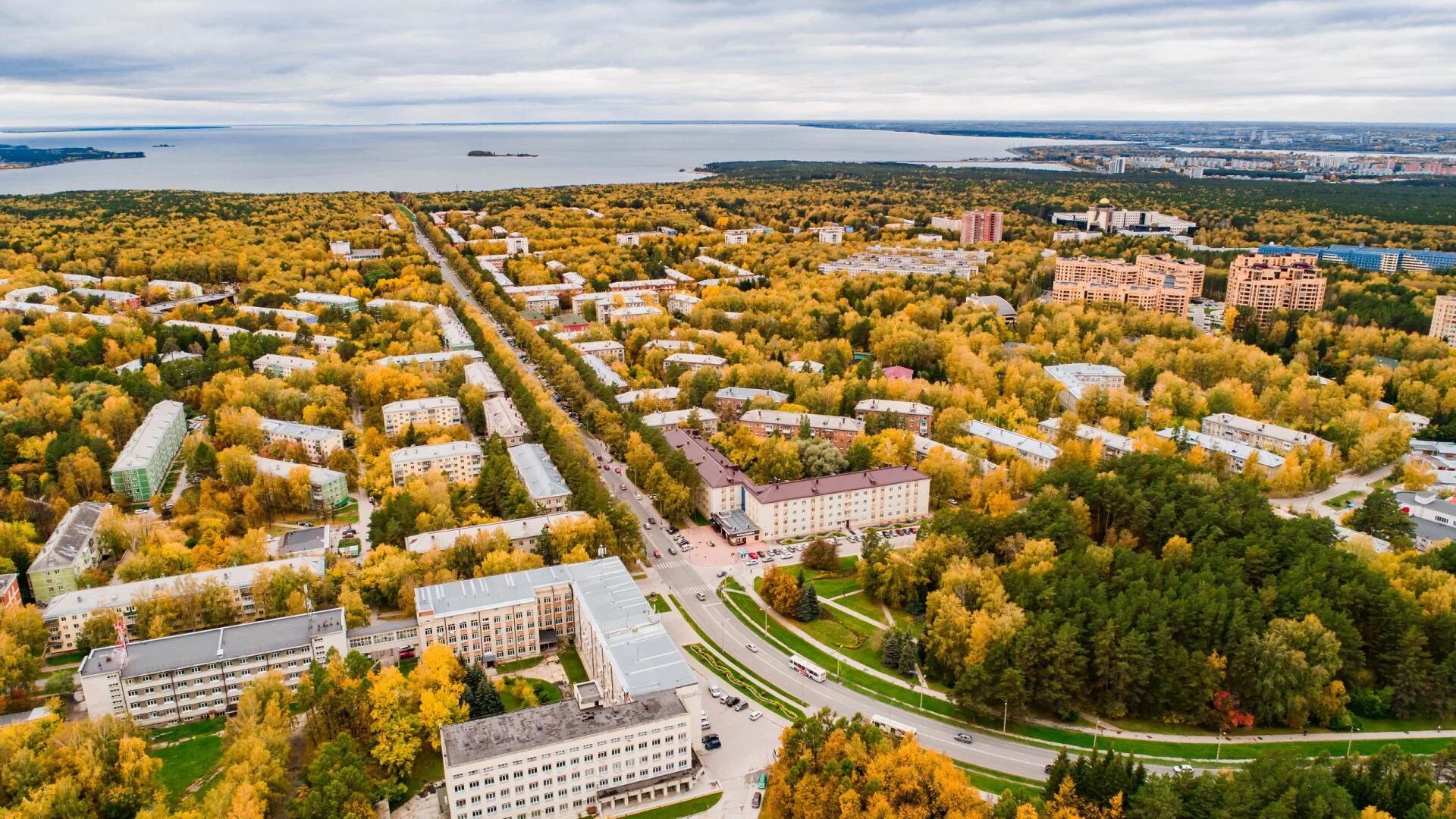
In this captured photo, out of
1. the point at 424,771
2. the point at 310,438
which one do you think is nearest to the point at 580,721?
the point at 424,771

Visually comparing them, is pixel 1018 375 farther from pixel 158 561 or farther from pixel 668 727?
pixel 158 561

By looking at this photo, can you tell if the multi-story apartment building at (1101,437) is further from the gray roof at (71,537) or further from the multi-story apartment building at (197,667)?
the gray roof at (71,537)

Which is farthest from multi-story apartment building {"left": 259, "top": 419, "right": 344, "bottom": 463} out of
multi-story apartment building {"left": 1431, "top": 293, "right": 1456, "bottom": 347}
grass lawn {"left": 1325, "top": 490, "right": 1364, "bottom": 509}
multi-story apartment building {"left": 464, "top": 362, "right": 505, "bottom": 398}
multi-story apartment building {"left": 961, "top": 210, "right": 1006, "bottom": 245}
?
multi-story apartment building {"left": 961, "top": 210, "right": 1006, "bottom": 245}

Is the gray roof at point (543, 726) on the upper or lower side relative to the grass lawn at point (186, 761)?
upper

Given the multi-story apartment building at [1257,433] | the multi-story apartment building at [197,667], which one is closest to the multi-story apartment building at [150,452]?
the multi-story apartment building at [197,667]

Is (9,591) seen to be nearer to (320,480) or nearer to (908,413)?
(320,480)

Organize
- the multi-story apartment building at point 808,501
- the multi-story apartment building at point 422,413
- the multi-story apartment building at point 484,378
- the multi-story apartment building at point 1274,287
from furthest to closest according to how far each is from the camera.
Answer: the multi-story apartment building at point 1274,287 < the multi-story apartment building at point 484,378 < the multi-story apartment building at point 422,413 < the multi-story apartment building at point 808,501
